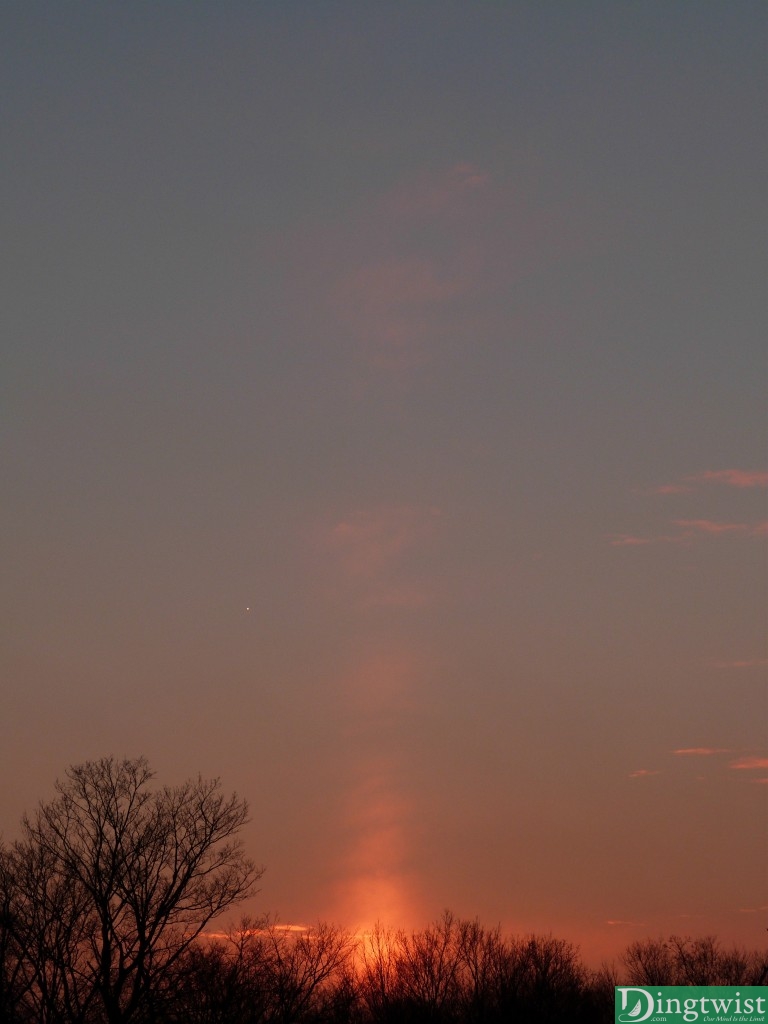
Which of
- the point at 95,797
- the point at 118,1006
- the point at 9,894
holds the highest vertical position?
the point at 95,797

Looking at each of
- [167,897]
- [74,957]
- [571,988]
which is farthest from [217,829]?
[571,988]

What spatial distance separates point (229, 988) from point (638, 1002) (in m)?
26.0

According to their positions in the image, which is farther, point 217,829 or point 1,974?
point 217,829

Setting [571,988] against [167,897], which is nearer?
[167,897]

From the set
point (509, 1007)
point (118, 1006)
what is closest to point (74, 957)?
point (118, 1006)

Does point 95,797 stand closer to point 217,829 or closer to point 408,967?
point 217,829

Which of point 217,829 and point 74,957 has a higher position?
point 217,829

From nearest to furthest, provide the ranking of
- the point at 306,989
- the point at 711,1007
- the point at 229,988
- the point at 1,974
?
the point at 1,974, the point at 711,1007, the point at 229,988, the point at 306,989

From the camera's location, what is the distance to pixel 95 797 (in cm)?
6956

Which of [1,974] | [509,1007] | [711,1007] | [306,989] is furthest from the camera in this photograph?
[509,1007]

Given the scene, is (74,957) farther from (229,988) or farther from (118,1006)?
(229,988)

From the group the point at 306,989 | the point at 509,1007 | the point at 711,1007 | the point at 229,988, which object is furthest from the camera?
the point at 509,1007

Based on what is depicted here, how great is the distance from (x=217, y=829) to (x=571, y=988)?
192 ft

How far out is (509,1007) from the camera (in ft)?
359
